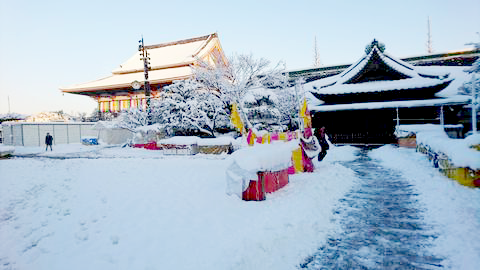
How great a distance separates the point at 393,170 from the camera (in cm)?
962

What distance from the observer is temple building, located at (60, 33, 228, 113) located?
976 inches

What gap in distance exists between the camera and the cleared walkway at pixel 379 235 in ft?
11.5

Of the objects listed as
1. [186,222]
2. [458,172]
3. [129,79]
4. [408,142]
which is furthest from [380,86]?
[129,79]

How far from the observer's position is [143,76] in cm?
2692

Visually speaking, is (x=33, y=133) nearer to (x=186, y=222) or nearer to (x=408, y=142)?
(x=186, y=222)

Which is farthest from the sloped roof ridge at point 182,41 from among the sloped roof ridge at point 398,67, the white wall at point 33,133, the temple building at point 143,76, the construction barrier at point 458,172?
the construction barrier at point 458,172

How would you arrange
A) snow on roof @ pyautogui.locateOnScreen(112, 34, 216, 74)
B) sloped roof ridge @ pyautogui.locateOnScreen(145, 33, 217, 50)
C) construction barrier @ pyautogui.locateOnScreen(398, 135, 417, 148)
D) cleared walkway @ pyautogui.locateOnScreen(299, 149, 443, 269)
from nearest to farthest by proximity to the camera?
cleared walkway @ pyautogui.locateOnScreen(299, 149, 443, 269)
construction barrier @ pyautogui.locateOnScreen(398, 135, 417, 148)
snow on roof @ pyautogui.locateOnScreen(112, 34, 216, 74)
sloped roof ridge @ pyautogui.locateOnScreen(145, 33, 217, 50)

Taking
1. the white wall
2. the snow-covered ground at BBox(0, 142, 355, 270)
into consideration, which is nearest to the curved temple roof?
the snow-covered ground at BBox(0, 142, 355, 270)

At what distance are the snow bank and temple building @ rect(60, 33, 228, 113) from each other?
1845 centimetres

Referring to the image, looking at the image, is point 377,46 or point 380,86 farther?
point 377,46

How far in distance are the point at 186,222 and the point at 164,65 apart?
23973 mm

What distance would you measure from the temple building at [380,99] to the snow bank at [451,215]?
10017 millimetres

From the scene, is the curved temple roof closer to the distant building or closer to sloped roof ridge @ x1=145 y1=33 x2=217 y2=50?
the distant building

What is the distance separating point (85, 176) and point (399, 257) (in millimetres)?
9451
